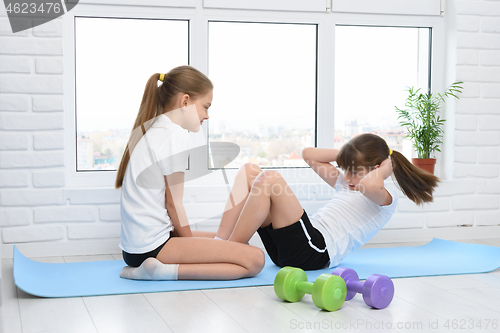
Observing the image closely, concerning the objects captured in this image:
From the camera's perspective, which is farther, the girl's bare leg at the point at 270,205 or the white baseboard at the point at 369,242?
the white baseboard at the point at 369,242

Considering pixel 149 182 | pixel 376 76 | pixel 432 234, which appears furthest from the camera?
pixel 376 76

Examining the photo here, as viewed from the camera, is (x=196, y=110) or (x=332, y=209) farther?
(x=332, y=209)

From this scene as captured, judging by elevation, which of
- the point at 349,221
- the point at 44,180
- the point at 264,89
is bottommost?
the point at 349,221

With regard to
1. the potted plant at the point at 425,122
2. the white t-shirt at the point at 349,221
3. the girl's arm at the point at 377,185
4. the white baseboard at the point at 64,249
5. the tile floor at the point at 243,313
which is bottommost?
the white baseboard at the point at 64,249

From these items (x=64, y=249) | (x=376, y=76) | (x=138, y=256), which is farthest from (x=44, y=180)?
(x=376, y=76)

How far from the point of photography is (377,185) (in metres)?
1.90

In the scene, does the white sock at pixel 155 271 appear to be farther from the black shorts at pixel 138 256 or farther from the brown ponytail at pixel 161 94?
the brown ponytail at pixel 161 94

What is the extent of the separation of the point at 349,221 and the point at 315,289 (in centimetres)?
59

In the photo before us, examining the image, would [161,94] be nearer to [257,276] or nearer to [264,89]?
[257,276]

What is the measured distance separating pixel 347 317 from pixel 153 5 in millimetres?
1822

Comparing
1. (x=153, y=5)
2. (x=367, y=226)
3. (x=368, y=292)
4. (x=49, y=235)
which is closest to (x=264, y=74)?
(x=153, y=5)

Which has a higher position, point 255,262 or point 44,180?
point 44,180

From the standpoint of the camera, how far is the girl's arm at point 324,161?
2.21 meters

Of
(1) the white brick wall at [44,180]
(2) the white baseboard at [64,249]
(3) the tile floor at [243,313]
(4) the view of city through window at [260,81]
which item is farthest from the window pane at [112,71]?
(3) the tile floor at [243,313]
